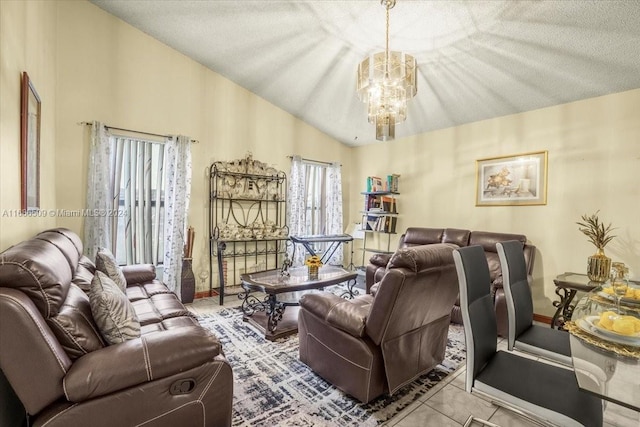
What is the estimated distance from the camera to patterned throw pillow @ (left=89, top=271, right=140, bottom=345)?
142cm

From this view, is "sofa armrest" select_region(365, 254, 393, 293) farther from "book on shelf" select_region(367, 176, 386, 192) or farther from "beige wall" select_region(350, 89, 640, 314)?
"book on shelf" select_region(367, 176, 386, 192)

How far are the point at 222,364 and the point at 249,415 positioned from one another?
65 centimetres

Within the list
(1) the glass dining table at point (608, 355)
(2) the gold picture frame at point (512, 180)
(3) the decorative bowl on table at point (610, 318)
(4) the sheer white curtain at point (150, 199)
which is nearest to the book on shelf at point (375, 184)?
(2) the gold picture frame at point (512, 180)

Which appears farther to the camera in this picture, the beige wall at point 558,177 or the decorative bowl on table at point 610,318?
the beige wall at point 558,177

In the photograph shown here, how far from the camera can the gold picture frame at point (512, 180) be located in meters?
3.62

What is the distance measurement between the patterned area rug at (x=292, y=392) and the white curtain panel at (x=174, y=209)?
4.96ft

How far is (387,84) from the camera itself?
7.72ft

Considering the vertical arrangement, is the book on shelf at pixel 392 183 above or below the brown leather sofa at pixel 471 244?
above

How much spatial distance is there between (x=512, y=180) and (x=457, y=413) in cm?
308

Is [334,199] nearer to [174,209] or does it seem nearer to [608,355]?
[174,209]

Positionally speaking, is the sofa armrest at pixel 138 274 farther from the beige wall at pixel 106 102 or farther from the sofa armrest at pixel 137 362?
the sofa armrest at pixel 137 362

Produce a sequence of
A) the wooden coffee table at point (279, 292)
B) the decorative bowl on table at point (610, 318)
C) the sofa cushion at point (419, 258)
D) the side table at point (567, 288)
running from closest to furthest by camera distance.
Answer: the decorative bowl on table at point (610, 318) < the sofa cushion at point (419, 258) < the side table at point (567, 288) < the wooden coffee table at point (279, 292)

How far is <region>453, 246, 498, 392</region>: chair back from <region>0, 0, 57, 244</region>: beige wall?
2.45 m

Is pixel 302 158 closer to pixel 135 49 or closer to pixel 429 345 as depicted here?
pixel 135 49
